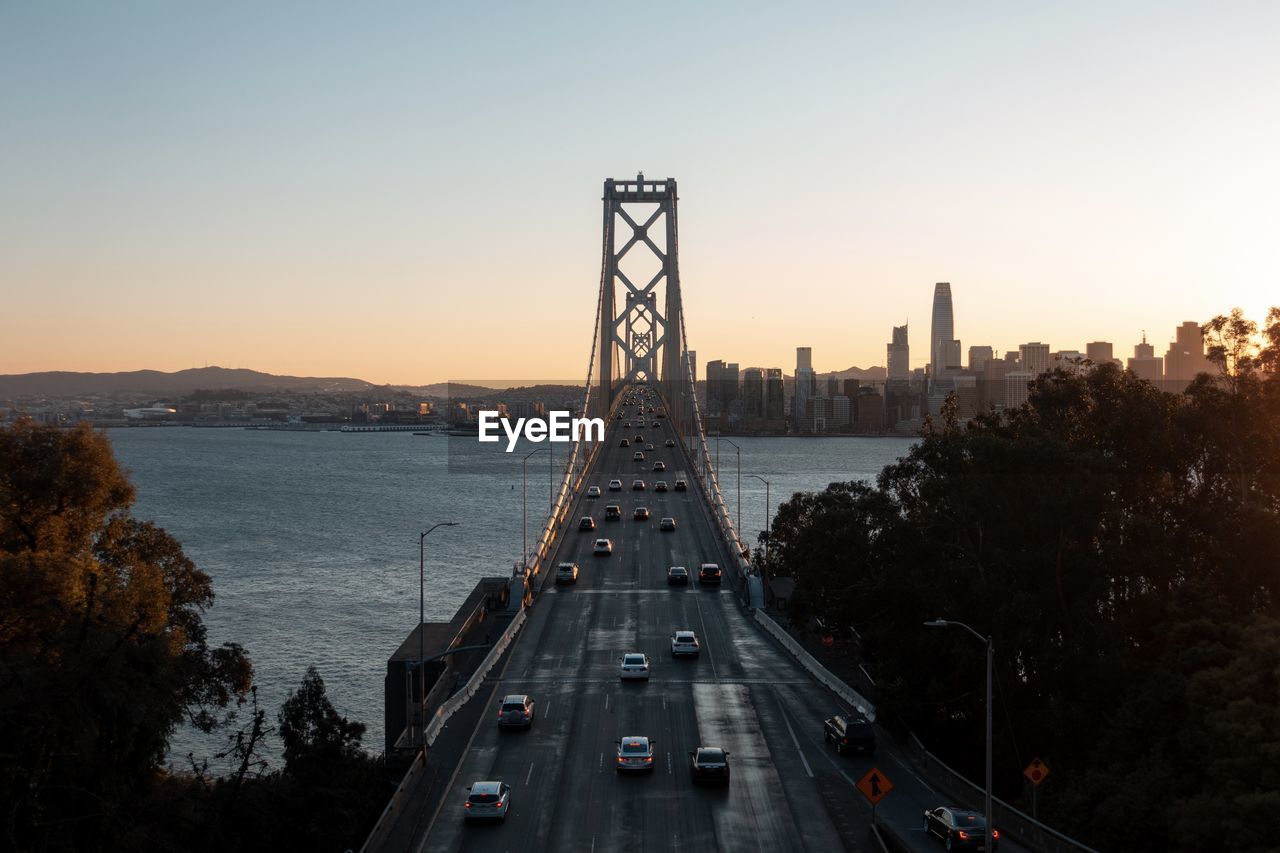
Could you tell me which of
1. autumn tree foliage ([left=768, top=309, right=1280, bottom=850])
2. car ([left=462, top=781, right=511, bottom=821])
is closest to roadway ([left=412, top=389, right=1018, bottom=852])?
car ([left=462, top=781, right=511, bottom=821])

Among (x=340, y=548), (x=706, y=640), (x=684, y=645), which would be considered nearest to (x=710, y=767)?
(x=684, y=645)

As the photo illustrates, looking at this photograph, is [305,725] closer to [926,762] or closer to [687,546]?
[926,762]

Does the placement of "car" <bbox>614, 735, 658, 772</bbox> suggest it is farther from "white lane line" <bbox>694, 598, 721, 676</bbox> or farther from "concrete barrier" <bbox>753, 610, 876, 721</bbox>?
"white lane line" <bbox>694, 598, 721, 676</bbox>

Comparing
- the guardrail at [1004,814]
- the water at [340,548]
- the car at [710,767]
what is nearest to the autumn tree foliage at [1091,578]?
the guardrail at [1004,814]

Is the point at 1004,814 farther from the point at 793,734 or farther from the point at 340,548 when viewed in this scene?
the point at 340,548

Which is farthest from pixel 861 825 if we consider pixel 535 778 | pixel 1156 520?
pixel 1156 520

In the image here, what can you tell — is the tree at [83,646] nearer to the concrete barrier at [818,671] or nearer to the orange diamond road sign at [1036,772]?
the concrete barrier at [818,671]

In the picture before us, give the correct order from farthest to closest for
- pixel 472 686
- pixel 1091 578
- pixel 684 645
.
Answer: pixel 684 645 < pixel 472 686 < pixel 1091 578
